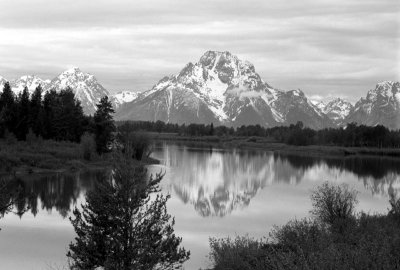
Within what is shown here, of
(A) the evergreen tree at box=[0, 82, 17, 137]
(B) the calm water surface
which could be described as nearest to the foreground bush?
(B) the calm water surface

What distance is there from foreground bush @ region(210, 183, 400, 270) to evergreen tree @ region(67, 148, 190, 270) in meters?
3.84

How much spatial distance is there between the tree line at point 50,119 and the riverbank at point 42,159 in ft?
13.2

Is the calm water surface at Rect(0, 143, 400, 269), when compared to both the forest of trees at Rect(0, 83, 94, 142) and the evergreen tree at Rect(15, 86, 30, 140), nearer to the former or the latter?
the forest of trees at Rect(0, 83, 94, 142)

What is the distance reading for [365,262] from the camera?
63.1ft

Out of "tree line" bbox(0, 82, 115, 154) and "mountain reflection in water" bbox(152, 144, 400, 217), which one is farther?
"tree line" bbox(0, 82, 115, 154)

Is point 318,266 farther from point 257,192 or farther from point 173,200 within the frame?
point 257,192

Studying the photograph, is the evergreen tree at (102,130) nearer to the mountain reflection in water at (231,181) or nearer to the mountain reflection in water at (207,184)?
the mountain reflection in water at (207,184)

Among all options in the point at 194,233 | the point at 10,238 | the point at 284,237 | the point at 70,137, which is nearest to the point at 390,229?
the point at 284,237

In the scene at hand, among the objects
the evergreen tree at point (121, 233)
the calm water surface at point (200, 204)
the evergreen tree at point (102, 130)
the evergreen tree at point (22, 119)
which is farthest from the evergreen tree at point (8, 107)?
the evergreen tree at point (121, 233)

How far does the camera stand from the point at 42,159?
8731 centimetres

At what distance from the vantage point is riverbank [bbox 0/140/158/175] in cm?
8094

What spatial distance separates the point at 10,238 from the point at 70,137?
259ft

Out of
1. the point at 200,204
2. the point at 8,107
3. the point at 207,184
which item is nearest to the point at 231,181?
the point at 207,184

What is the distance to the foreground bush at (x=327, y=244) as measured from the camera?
20.2 metres
